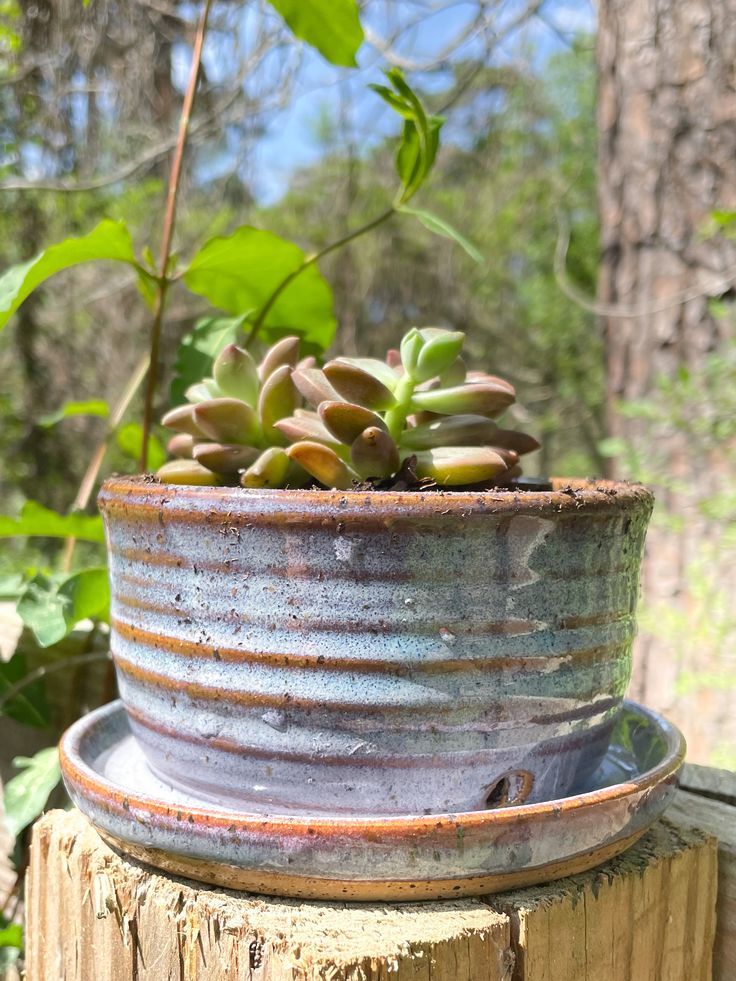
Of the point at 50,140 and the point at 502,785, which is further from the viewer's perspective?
the point at 50,140

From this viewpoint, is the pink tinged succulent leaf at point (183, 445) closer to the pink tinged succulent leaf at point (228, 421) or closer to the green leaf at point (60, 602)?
the pink tinged succulent leaf at point (228, 421)

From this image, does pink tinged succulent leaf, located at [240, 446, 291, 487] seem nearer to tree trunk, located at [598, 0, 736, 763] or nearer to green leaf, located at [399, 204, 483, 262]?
green leaf, located at [399, 204, 483, 262]

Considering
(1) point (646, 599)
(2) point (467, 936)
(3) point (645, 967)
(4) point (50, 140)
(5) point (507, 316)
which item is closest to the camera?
(2) point (467, 936)

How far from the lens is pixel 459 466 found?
1.86 ft

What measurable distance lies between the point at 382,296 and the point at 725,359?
9.44 ft

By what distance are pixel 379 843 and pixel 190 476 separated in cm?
29

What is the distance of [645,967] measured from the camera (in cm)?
57

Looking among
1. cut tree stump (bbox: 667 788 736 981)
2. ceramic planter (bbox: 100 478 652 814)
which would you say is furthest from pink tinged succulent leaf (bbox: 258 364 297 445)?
cut tree stump (bbox: 667 788 736 981)

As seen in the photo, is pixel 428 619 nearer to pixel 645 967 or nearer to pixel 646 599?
pixel 645 967

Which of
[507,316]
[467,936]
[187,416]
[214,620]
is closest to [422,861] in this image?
[467,936]

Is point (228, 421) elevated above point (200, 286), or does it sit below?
below

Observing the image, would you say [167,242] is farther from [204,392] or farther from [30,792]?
[30,792]

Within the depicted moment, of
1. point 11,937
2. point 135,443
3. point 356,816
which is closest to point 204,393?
point 356,816

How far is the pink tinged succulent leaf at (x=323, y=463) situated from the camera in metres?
0.55
